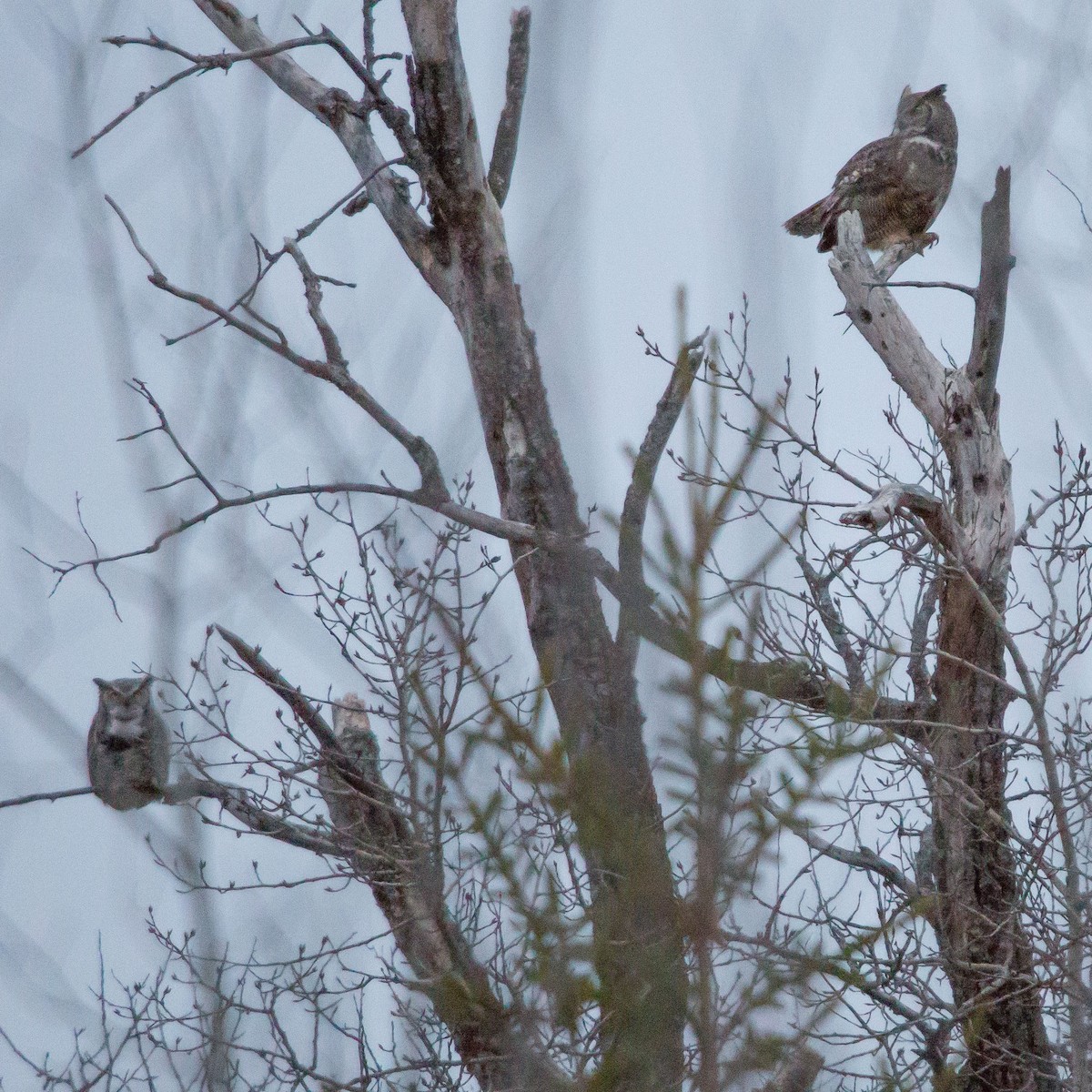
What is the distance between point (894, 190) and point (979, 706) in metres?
2.59

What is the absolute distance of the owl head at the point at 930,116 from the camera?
625 centimetres

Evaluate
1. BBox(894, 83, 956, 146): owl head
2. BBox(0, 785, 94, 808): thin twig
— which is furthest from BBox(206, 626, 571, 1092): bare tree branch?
BBox(894, 83, 956, 146): owl head

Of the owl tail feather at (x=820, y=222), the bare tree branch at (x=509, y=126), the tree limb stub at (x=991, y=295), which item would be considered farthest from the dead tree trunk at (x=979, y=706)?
the bare tree branch at (x=509, y=126)

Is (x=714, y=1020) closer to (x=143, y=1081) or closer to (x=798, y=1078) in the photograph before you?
(x=798, y=1078)

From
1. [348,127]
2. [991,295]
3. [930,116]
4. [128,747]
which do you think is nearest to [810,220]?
[930,116]

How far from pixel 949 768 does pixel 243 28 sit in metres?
4.66

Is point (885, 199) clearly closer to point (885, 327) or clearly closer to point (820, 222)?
point (820, 222)

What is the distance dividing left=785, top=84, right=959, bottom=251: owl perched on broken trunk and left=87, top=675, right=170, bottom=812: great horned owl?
13.9 feet

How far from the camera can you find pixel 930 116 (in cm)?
627

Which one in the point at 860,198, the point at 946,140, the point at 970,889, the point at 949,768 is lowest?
the point at 970,889

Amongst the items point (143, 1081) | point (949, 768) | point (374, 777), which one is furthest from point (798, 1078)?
point (143, 1081)

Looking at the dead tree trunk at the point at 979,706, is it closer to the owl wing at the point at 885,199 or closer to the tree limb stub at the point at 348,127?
the owl wing at the point at 885,199

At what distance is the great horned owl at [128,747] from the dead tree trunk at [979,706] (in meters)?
3.74

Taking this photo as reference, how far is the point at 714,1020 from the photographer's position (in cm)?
166
